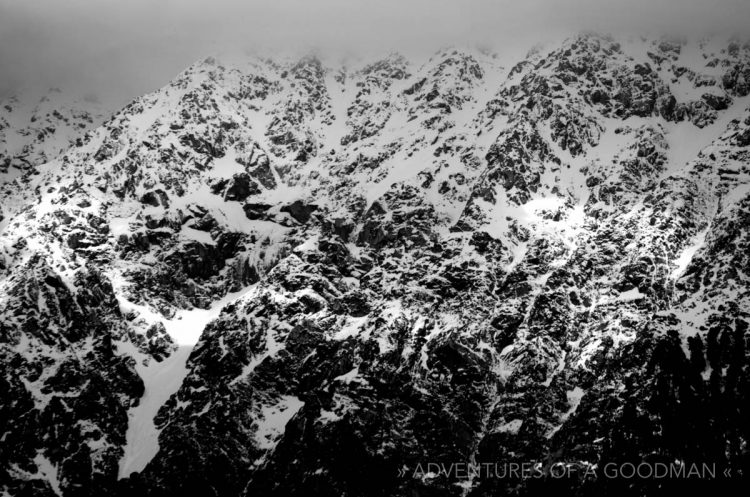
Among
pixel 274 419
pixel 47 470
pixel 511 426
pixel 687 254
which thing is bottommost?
pixel 47 470

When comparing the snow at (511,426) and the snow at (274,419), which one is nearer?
the snow at (511,426)

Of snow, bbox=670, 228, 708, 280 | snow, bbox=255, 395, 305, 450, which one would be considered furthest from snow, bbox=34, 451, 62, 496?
snow, bbox=670, 228, 708, 280

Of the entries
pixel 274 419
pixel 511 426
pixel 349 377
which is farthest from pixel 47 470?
pixel 511 426

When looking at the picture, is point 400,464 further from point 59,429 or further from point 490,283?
point 59,429

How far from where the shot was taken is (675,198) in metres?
197

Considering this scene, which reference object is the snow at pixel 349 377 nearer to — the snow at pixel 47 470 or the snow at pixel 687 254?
the snow at pixel 47 470

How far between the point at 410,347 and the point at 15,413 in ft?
286

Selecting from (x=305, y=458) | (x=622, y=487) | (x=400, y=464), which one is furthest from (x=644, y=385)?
(x=305, y=458)

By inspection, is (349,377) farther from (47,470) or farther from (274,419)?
(47,470)

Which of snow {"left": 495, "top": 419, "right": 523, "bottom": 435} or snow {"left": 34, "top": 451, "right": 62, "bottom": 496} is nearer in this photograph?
snow {"left": 495, "top": 419, "right": 523, "bottom": 435}

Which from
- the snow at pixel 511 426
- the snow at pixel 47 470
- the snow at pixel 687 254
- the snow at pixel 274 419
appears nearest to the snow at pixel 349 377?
the snow at pixel 274 419

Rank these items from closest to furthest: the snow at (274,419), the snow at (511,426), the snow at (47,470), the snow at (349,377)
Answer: the snow at (511,426), the snow at (349,377), the snow at (274,419), the snow at (47,470)

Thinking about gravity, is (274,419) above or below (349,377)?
below

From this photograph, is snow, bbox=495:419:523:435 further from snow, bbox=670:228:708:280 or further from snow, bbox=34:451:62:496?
snow, bbox=34:451:62:496
